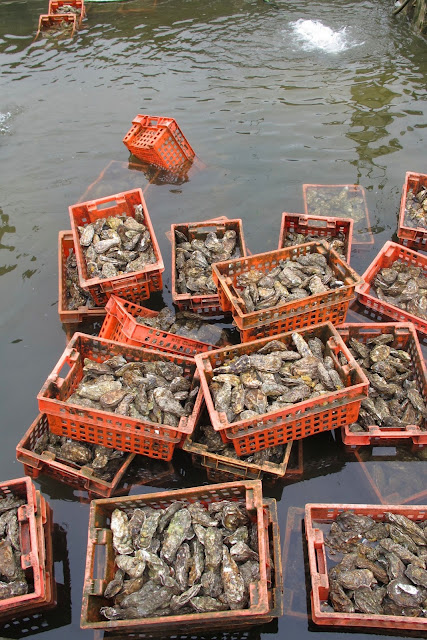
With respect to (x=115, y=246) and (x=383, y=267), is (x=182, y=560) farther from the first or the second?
(x=383, y=267)

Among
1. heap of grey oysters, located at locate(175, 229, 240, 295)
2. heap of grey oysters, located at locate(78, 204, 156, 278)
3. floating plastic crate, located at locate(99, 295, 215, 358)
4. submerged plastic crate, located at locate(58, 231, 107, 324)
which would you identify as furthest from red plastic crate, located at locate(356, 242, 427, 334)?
submerged plastic crate, located at locate(58, 231, 107, 324)

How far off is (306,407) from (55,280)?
4.59m

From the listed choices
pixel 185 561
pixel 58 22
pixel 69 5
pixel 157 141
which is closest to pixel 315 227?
pixel 157 141

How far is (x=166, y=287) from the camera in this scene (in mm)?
7199

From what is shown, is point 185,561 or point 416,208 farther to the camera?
point 416,208

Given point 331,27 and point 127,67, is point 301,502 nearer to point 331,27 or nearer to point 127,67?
point 127,67

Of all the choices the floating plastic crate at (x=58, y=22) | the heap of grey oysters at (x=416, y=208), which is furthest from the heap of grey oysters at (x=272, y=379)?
the floating plastic crate at (x=58, y=22)

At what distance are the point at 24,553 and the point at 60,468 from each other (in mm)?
789

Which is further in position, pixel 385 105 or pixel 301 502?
pixel 385 105

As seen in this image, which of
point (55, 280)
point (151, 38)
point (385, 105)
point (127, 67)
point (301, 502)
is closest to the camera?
point (301, 502)

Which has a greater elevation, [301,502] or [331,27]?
[331,27]

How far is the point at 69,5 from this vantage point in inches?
561

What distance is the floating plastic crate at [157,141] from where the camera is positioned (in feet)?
27.7

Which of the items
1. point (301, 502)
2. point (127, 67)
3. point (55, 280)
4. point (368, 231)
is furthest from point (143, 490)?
point (127, 67)
